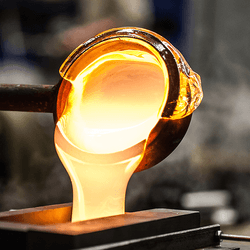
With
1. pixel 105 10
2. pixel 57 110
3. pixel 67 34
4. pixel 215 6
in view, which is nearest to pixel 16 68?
pixel 67 34

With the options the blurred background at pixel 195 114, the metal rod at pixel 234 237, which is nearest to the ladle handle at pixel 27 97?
the metal rod at pixel 234 237

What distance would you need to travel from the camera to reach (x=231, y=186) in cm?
274

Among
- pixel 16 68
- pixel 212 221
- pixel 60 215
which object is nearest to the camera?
pixel 60 215

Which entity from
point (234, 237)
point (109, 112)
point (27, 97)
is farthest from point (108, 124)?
point (234, 237)

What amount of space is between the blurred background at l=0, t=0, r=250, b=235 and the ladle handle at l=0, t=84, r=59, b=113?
1497 mm

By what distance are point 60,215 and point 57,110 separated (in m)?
0.25

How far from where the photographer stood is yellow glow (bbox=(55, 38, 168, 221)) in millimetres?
935

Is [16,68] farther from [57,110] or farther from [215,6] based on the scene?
[57,110]

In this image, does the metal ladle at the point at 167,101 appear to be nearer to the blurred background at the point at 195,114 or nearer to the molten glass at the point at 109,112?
the molten glass at the point at 109,112

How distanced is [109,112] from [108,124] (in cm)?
3

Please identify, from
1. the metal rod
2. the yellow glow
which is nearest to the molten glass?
the yellow glow

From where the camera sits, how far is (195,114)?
278 centimetres

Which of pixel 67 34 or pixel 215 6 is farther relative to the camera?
pixel 215 6

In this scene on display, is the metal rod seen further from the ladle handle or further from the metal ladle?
the ladle handle
